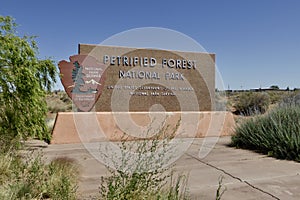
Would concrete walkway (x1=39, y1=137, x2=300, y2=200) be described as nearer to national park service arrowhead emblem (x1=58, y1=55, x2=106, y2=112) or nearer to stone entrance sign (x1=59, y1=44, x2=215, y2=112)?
national park service arrowhead emblem (x1=58, y1=55, x2=106, y2=112)

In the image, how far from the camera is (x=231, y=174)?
206 inches

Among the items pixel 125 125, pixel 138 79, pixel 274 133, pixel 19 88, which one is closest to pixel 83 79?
pixel 138 79

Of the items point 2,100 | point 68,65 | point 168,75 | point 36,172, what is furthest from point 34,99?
point 168,75

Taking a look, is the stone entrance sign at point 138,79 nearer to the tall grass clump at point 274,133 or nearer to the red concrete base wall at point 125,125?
the red concrete base wall at point 125,125

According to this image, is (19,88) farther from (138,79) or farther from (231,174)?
(138,79)

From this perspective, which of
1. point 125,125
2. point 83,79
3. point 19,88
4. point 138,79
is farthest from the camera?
point 138,79

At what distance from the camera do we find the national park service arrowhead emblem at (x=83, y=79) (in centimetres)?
1156

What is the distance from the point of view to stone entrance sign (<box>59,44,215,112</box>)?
1184 centimetres

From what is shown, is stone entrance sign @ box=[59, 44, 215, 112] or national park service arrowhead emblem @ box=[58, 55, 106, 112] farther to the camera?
stone entrance sign @ box=[59, 44, 215, 112]

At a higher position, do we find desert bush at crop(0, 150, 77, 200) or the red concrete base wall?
the red concrete base wall

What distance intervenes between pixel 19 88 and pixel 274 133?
6550mm

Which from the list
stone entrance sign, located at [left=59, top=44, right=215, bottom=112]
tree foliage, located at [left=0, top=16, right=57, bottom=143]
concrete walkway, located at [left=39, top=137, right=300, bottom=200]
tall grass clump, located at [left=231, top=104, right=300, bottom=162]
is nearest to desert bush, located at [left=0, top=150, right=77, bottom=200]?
concrete walkway, located at [left=39, top=137, right=300, bottom=200]

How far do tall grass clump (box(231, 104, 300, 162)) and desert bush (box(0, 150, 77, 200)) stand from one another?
5.03m

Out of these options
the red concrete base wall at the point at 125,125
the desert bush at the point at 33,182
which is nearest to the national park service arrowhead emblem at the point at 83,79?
the red concrete base wall at the point at 125,125
